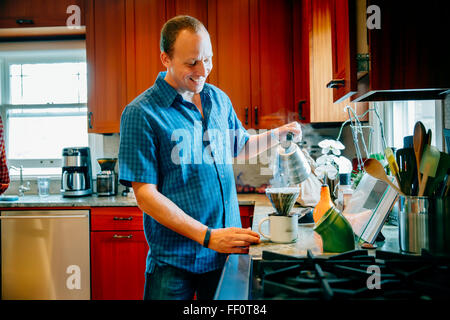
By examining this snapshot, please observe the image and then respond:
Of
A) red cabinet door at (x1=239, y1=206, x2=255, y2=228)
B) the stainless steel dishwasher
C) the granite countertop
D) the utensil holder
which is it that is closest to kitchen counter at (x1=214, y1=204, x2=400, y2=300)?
the granite countertop

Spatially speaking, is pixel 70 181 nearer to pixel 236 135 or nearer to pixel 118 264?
pixel 118 264

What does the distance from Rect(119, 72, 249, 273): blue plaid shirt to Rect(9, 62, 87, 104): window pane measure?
7.46 feet

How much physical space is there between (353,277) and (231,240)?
40cm

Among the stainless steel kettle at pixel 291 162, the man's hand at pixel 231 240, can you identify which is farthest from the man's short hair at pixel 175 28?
the man's hand at pixel 231 240

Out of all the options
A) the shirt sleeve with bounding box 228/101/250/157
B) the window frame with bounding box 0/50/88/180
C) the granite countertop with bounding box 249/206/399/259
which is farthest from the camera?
the window frame with bounding box 0/50/88/180

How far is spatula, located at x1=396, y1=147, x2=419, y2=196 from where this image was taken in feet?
2.90

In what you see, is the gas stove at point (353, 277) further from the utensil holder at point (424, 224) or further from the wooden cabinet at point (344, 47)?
the wooden cabinet at point (344, 47)

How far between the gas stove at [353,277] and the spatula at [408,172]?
18 centimetres

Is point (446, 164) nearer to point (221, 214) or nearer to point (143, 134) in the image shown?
A: point (221, 214)

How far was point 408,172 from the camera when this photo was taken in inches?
35.1

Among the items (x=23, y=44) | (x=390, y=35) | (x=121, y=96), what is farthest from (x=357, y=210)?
(x=23, y=44)

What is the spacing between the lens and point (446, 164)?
83 centimetres

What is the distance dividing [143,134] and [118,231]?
143 cm

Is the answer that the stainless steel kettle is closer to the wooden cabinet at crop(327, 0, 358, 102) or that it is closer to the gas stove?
the wooden cabinet at crop(327, 0, 358, 102)
